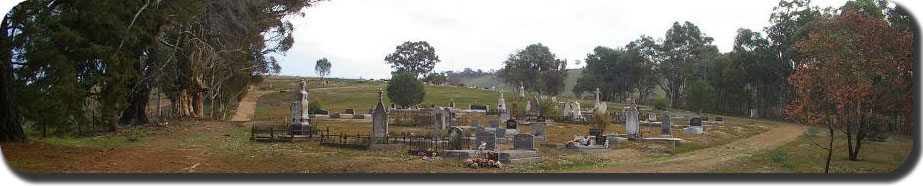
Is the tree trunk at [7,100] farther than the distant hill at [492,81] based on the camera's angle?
No

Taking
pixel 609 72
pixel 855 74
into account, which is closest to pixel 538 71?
pixel 609 72

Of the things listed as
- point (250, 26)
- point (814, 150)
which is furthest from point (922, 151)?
point (250, 26)

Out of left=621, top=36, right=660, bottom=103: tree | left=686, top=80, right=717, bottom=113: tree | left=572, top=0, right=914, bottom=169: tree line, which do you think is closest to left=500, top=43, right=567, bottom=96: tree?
left=572, top=0, right=914, bottom=169: tree line

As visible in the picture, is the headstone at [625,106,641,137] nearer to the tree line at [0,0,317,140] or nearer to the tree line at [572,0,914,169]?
the tree line at [572,0,914,169]

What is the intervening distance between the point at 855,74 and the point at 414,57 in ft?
288

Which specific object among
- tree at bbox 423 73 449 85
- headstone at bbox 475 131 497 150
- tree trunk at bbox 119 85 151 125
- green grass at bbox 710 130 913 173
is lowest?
green grass at bbox 710 130 913 173

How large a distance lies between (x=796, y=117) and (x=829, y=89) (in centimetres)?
242

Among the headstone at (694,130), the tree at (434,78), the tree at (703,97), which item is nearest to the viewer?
the headstone at (694,130)

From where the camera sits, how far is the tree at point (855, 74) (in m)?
14.3

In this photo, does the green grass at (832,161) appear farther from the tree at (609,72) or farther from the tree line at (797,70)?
the tree at (609,72)

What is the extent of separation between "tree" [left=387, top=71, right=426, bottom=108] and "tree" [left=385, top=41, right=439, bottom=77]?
42.7 meters

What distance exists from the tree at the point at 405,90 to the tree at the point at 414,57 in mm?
42702

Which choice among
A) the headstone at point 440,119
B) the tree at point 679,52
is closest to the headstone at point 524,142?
the headstone at point 440,119

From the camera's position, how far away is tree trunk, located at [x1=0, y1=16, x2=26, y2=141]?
615 inches
